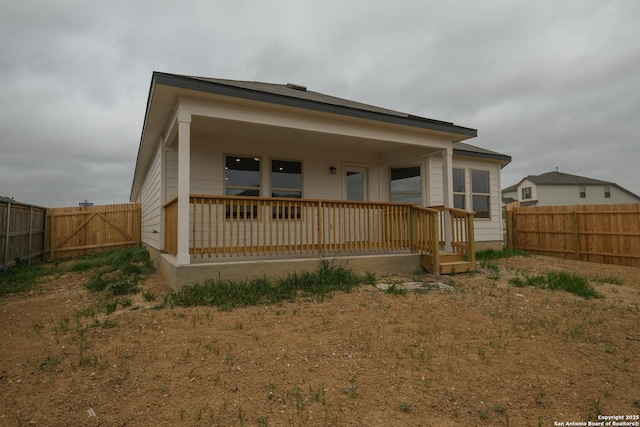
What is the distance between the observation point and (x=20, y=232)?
8.93 m

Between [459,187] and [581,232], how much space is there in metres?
Result: 4.45

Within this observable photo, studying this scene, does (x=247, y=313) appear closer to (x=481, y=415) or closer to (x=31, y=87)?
(x=481, y=415)

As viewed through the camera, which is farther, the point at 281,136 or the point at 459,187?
the point at 459,187

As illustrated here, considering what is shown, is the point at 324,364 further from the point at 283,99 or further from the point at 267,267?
the point at 283,99

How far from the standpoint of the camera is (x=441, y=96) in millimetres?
23406

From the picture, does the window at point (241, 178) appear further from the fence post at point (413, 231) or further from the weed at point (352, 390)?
the weed at point (352, 390)

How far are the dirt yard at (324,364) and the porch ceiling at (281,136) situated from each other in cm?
342

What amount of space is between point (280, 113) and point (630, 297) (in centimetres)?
681

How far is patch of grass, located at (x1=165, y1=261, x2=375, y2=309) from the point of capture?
4.51m

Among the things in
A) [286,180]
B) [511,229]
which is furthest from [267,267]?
[511,229]

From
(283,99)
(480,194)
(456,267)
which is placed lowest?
(456,267)

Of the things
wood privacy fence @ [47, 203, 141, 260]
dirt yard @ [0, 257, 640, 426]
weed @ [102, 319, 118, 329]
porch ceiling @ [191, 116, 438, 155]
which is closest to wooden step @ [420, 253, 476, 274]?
dirt yard @ [0, 257, 640, 426]

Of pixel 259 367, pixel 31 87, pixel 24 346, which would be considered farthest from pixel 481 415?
pixel 31 87

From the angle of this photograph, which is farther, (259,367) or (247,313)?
(247,313)
